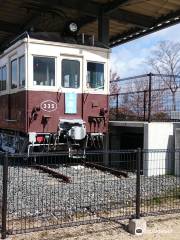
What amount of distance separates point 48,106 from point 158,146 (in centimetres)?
325

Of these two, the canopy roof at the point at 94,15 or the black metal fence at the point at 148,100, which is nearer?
the black metal fence at the point at 148,100

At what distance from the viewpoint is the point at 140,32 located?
1778 centimetres

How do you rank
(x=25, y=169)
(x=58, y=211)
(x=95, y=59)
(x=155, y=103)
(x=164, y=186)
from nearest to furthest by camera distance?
(x=58, y=211), (x=164, y=186), (x=25, y=169), (x=95, y=59), (x=155, y=103)

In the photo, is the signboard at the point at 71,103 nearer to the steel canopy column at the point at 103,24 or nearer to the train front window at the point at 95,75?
the train front window at the point at 95,75

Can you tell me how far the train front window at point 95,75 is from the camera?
13500mm

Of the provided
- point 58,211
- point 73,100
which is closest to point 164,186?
point 58,211

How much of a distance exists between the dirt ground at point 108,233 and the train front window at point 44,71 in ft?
21.6

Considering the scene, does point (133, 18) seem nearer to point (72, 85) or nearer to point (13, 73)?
point (72, 85)

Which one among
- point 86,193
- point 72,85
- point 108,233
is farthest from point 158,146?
point 108,233

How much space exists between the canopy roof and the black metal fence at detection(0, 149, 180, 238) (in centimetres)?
543

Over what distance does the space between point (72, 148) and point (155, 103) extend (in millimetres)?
3195

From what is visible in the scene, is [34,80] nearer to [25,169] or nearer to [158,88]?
[25,169]

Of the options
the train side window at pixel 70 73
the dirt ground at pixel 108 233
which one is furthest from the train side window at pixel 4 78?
the dirt ground at pixel 108 233

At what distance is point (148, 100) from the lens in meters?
13.7
